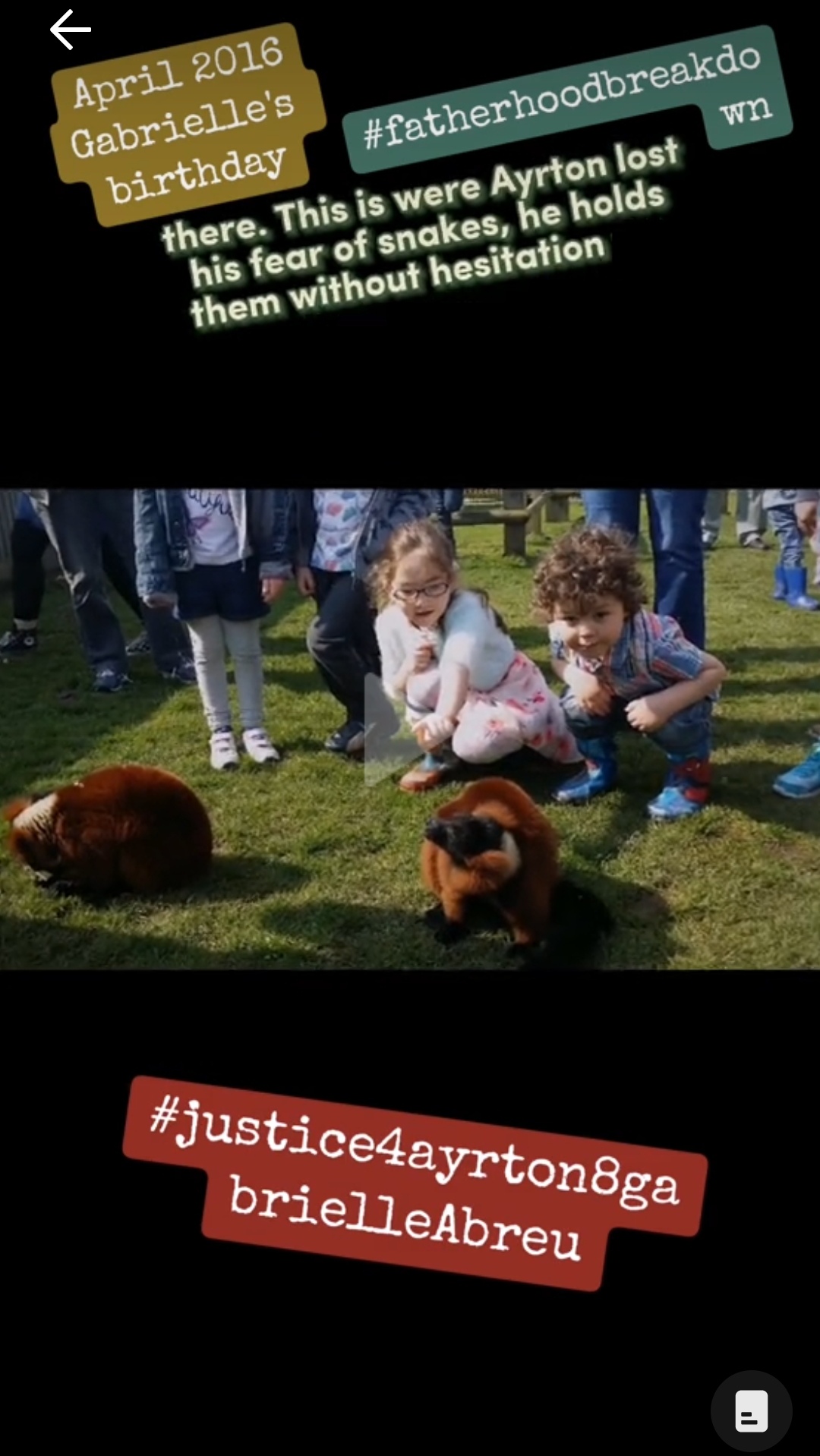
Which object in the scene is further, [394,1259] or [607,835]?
[607,835]

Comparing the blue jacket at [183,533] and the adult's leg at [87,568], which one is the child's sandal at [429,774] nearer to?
the blue jacket at [183,533]

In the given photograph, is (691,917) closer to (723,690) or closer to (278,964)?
(723,690)

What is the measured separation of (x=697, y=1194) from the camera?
1776mm

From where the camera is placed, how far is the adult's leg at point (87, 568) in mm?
1845

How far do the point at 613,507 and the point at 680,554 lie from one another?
15 cm

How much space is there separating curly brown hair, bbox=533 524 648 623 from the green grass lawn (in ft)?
0.24

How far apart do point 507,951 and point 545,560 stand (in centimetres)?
73

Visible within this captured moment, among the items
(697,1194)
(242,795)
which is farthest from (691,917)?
(242,795)

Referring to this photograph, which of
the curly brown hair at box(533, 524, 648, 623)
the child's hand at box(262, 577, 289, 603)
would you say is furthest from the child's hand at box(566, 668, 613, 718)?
the child's hand at box(262, 577, 289, 603)

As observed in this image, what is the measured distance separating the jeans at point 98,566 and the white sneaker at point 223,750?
0.17 metres

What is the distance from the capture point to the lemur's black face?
5.98ft

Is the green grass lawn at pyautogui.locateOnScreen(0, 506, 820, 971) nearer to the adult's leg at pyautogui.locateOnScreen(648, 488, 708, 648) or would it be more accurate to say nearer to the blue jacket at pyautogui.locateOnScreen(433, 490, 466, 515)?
the adult's leg at pyautogui.locateOnScreen(648, 488, 708, 648)

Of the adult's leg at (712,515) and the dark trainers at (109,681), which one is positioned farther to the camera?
the dark trainers at (109,681)

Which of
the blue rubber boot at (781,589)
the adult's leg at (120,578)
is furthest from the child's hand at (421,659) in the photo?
the blue rubber boot at (781,589)
